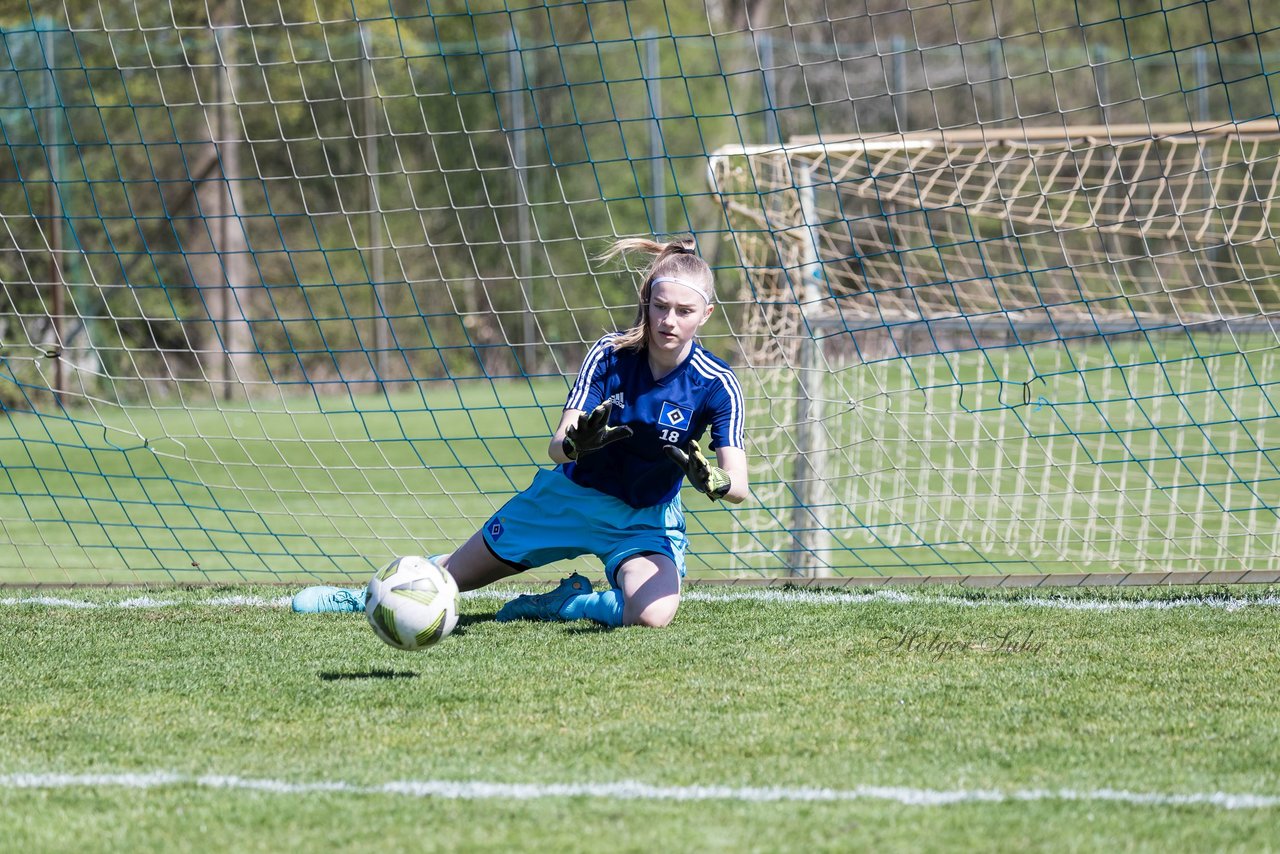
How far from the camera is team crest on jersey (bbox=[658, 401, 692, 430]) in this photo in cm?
477

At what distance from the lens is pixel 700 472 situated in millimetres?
4184

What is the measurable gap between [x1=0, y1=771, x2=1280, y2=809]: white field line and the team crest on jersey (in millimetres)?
1958

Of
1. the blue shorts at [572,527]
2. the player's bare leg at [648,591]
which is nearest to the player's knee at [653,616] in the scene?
the player's bare leg at [648,591]

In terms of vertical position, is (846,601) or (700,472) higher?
(700,472)

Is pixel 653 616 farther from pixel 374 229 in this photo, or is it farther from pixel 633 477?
pixel 374 229

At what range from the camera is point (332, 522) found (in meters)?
7.69

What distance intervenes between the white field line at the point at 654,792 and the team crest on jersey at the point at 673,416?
1958 mm

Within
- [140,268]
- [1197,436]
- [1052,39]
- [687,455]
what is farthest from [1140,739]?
[1052,39]

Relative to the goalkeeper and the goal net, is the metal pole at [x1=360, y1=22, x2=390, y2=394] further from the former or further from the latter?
the goalkeeper

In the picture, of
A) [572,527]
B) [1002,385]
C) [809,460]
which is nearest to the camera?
[572,527]

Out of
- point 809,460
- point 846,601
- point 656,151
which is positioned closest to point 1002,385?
point 809,460

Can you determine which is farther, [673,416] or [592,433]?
[673,416]

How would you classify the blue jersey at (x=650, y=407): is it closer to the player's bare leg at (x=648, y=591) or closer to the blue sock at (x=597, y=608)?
the player's bare leg at (x=648, y=591)

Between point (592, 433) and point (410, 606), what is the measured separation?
28.8 inches
